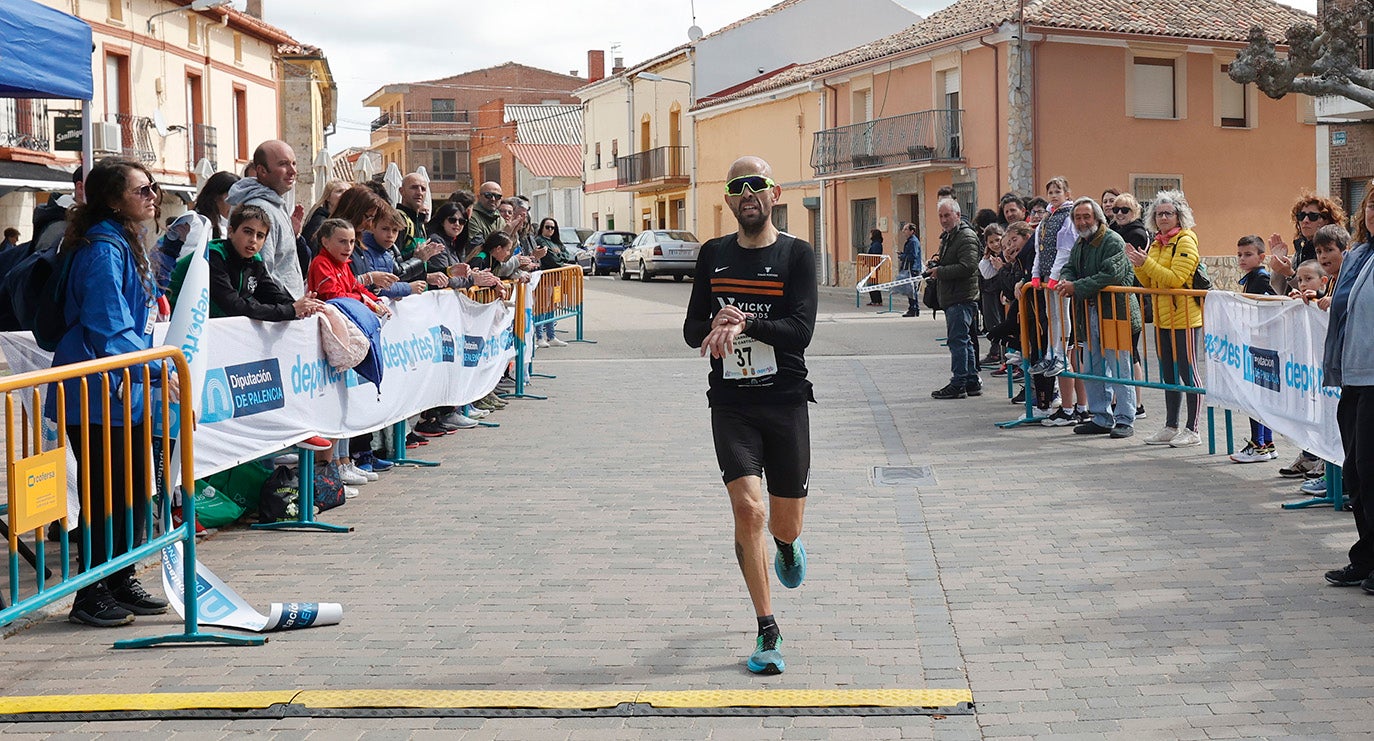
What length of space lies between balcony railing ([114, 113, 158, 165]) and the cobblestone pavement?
87.5ft

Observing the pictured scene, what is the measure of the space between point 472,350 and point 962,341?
4.96m

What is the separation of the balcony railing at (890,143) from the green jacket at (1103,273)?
25.9 m

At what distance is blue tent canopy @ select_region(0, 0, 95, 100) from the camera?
357 inches

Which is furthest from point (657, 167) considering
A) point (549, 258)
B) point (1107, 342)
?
point (1107, 342)

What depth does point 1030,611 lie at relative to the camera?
636cm

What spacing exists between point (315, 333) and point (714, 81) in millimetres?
48808

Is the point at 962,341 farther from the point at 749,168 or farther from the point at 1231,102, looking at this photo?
the point at 1231,102

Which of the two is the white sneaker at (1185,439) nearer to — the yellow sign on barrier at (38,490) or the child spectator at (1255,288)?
the child spectator at (1255,288)

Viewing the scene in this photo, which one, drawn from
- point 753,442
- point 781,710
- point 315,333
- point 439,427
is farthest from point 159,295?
point 439,427

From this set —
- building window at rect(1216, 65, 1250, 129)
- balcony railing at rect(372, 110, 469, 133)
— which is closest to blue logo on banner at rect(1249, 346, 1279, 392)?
building window at rect(1216, 65, 1250, 129)

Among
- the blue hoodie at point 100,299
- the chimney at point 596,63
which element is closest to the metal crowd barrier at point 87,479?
the blue hoodie at point 100,299

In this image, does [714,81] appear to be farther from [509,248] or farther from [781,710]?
[781,710]

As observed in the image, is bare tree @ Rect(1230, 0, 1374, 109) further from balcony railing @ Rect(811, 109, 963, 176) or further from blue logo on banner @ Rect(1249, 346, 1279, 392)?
blue logo on banner @ Rect(1249, 346, 1279, 392)

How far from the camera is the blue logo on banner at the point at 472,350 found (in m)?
12.5
